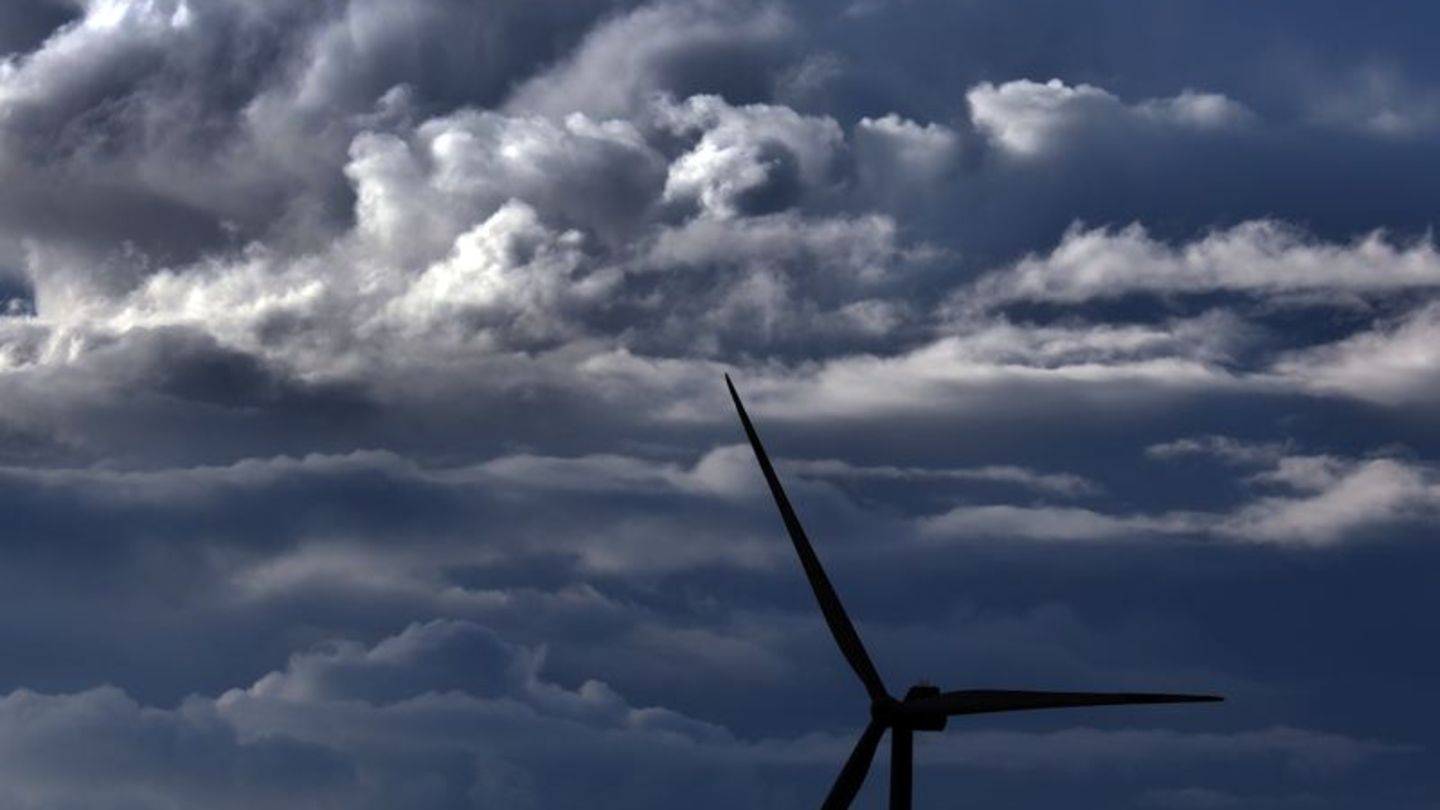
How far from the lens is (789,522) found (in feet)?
461

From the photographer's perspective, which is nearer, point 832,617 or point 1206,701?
point 1206,701

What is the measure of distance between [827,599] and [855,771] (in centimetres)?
1244

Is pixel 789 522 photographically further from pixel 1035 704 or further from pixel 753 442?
pixel 1035 704

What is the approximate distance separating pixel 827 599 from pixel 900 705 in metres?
11.0

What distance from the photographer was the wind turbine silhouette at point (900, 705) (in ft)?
431

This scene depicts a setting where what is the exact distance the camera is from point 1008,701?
5379 inches

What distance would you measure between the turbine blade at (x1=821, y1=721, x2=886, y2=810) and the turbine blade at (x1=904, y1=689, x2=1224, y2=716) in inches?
144

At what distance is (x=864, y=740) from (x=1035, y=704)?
10271mm

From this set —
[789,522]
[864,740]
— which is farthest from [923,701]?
[789,522]

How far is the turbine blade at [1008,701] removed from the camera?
131m

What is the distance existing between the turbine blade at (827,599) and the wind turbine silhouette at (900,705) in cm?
6

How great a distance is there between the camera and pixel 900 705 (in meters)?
134

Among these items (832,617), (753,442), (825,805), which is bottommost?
(825,805)

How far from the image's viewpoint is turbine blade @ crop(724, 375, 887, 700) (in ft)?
452
